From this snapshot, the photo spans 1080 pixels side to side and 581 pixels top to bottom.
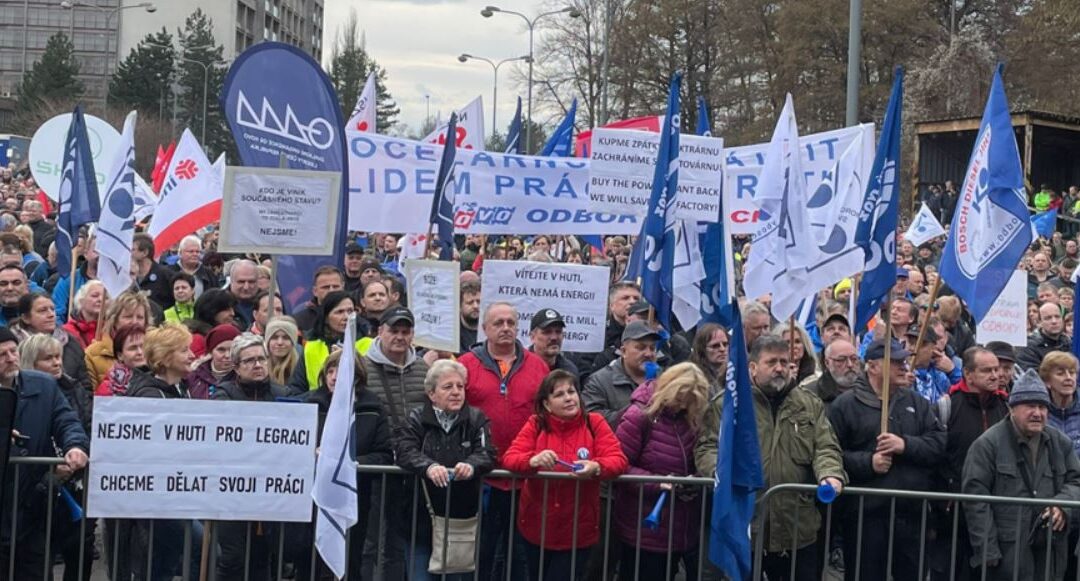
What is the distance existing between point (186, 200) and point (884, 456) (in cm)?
793

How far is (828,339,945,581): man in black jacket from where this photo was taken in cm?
703

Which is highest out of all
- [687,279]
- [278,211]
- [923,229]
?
[923,229]

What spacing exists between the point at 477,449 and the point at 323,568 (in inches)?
37.9

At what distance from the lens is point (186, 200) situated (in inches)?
512

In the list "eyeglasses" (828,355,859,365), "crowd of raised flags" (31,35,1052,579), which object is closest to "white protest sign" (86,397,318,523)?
"crowd of raised flags" (31,35,1052,579)

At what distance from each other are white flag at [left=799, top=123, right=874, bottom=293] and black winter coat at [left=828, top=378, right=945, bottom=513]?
5.30ft

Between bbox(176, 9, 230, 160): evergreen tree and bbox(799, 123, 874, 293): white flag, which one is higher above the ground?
bbox(176, 9, 230, 160): evergreen tree

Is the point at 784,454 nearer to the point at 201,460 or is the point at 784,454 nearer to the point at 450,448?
the point at 450,448

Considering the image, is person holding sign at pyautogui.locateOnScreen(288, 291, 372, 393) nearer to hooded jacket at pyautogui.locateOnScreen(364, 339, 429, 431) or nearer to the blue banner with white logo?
hooded jacket at pyautogui.locateOnScreen(364, 339, 429, 431)

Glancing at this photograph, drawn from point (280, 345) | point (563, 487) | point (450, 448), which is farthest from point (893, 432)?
point (280, 345)

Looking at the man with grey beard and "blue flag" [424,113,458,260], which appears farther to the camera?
"blue flag" [424,113,458,260]

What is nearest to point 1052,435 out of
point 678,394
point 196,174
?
point 678,394

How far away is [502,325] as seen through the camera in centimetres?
740

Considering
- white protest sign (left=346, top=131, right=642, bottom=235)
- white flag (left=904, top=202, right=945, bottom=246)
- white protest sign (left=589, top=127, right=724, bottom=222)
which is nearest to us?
white protest sign (left=589, top=127, right=724, bottom=222)
